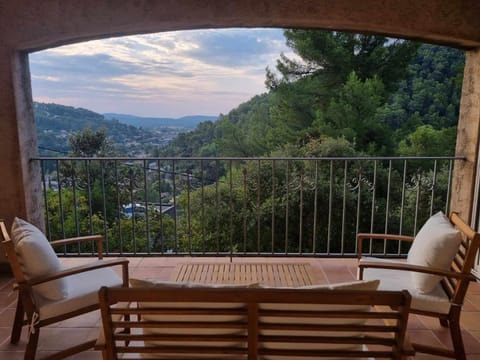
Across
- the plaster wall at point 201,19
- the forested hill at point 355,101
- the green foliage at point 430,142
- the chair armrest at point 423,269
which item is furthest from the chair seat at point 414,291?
the green foliage at point 430,142

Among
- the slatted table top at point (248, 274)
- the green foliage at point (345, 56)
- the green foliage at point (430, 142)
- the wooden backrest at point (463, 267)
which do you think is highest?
the green foliage at point (345, 56)

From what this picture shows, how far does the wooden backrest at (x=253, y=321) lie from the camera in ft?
4.18

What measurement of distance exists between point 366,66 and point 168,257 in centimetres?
692

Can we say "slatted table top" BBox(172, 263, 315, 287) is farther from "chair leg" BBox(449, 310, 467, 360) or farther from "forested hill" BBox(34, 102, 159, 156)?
"forested hill" BBox(34, 102, 159, 156)

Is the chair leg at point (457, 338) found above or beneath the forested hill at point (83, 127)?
beneath

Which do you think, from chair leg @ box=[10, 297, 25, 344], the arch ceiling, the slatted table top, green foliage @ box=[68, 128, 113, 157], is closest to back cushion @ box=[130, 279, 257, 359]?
the slatted table top

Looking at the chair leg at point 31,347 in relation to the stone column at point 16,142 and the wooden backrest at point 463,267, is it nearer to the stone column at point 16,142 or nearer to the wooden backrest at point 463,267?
the stone column at point 16,142

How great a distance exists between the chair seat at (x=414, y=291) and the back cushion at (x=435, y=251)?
1.6 inches

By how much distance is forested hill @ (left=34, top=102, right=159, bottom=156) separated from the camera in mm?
5457

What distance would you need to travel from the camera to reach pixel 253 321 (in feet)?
4.29

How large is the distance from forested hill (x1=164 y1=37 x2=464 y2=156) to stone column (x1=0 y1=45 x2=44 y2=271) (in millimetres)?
4316

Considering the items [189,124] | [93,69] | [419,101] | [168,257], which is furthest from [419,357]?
[419,101]

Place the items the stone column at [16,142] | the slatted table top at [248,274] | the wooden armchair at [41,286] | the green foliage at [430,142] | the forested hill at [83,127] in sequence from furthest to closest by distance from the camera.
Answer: the green foliage at [430,142] < the forested hill at [83,127] < the stone column at [16,142] < the slatted table top at [248,274] < the wooden armchair at [41,286]

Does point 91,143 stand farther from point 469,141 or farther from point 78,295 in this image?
point 469,141
